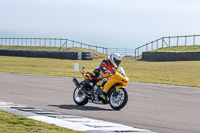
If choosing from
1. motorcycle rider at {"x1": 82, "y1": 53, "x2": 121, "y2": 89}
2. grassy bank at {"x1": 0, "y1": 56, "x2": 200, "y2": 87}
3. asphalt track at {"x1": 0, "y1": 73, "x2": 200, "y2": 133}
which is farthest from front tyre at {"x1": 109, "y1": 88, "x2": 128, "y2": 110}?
grassy bank at {"x1": 0, "y1": 56, "x2": 200, "y2": 87}

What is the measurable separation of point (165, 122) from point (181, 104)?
3528 millimetres

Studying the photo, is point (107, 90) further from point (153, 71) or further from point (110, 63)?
point (153, 71)

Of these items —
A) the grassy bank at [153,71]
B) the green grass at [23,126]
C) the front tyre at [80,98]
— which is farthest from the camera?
the grassy bank at [153,71]

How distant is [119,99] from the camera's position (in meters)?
10.8

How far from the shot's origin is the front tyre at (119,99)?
419 inches

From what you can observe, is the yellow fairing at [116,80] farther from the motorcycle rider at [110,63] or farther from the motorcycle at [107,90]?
the motorcycle rider at [110,63]

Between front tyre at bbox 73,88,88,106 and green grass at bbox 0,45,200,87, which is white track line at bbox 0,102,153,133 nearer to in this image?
front tyre at bbox 73,88,88,106

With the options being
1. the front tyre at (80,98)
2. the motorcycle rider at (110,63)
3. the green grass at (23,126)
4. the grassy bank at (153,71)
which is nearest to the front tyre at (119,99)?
the motorcycle rider at (110,63)

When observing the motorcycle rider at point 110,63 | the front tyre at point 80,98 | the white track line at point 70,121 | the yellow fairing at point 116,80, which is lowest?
the white track line at point 70,121

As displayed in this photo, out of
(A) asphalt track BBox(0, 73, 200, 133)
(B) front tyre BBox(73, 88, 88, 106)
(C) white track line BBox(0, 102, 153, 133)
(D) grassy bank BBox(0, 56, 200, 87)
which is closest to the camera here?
(C) white track line BBox(0, 102, 153, 133)

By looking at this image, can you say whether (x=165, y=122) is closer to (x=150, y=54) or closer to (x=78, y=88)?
(x=78, y=88)

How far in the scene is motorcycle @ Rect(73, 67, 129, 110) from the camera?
10797 millimetres

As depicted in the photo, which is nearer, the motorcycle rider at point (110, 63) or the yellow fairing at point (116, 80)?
the yellow fairing at point (116, 80)

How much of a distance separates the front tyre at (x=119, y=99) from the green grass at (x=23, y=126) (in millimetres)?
2896
